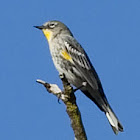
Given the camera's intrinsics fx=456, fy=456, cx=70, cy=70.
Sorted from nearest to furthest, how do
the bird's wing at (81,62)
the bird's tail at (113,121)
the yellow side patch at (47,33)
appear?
the bird's tail at (113,121), the bird's wing at (81,62), the yellow side patch at (47,33)

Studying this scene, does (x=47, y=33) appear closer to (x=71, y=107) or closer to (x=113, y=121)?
(x=113, y=121)

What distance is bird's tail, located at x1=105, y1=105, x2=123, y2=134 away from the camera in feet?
31.3

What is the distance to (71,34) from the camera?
37.4 ft

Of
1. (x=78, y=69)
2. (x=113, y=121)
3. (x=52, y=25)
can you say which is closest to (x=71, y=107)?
(x=113, y=121)

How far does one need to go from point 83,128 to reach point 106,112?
2.43 m

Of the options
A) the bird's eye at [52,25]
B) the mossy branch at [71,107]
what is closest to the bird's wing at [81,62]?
the bird's eye at [52,25]

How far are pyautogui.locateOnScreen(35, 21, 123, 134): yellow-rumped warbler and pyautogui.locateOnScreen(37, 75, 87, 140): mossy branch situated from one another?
184cm

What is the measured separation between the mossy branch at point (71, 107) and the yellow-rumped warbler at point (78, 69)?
1.84 metres

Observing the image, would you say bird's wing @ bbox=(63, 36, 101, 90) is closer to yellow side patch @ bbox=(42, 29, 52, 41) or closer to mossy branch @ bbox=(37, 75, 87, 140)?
yellow side patch @ bbox=(42, 29, 52, 41)

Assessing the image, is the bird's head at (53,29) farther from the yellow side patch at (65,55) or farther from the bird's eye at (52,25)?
the yellow side patch at (65,55)

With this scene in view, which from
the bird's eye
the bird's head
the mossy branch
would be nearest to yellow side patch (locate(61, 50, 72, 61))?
the bird's head

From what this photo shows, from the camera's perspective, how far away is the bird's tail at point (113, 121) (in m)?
9.53

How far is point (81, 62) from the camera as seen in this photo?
1031 centimetres

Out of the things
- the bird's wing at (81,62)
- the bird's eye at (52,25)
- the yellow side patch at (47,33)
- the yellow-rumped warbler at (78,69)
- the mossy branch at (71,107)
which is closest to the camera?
the mossy branch at (71,107)
